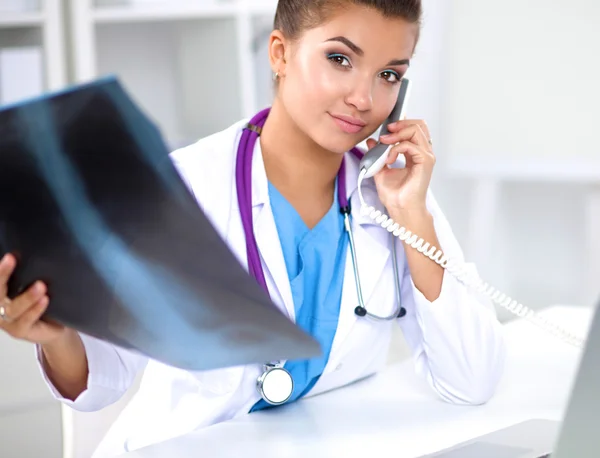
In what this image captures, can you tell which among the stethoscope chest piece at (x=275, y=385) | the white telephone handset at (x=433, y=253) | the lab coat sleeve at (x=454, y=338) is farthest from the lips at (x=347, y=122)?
the stethoscope chest piece at (x=275, y=385)

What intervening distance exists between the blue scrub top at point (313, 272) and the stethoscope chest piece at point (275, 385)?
0.06m

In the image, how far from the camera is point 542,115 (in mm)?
3176

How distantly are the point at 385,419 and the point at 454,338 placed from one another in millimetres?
227

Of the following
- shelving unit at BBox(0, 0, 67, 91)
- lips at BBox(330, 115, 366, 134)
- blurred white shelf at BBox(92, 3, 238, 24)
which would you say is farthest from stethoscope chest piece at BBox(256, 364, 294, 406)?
blurred white shelf at BBox(92, 3, 238, 24)

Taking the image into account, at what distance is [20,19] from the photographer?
2.72 metres

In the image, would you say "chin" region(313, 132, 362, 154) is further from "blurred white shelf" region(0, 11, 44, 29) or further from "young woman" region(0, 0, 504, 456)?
"blurred white shelf" region(0, 11, 44, 29)

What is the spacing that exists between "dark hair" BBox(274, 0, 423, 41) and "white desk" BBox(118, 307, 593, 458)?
0.56 m

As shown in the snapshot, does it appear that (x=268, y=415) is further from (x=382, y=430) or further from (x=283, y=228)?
(x=283, y=228)

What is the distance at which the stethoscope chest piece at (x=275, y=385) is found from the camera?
1193mm

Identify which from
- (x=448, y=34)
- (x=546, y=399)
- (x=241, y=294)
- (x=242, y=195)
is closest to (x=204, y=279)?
(x=241, y=294)

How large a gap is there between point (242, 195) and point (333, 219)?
0.54 feet

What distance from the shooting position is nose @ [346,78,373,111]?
125 cm

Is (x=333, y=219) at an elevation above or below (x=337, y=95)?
below

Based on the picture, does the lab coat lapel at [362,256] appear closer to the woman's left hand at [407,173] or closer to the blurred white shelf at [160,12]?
the woman's left hand at [407,173]
